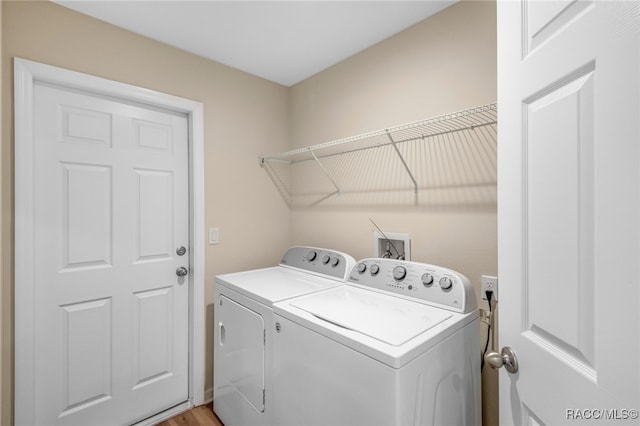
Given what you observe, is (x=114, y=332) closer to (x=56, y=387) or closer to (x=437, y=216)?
(x=56, y=387)

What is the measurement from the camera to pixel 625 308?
520 millimetres

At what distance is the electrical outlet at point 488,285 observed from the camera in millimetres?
1359

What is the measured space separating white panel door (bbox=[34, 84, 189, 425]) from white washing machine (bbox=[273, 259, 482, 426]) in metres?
1.00

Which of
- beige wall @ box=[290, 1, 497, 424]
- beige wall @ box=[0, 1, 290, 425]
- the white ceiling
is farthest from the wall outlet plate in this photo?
the white ceiling

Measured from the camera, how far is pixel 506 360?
32.6 inches

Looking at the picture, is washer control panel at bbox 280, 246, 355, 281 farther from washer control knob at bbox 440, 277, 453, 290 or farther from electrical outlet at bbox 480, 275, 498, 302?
electrical outlet at bbox 480, 275, 498, 302

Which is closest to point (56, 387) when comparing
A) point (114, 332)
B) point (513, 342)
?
point (114, 332)

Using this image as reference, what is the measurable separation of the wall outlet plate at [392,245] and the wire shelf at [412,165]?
19 centimetres

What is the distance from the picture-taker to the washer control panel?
70.5 inches

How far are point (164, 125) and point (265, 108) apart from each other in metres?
0.78

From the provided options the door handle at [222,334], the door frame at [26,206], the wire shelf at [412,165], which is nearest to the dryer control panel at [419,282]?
the wire shelf at [412,165]

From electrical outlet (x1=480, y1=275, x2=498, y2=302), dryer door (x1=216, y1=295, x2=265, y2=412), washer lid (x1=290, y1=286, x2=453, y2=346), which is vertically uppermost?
electrical outlet (x1=480, y1=275, x2=498, y2=302)

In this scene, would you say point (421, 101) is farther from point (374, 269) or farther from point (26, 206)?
point (26, 206)

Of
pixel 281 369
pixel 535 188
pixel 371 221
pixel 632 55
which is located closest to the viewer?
pixel 632 55
